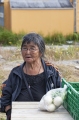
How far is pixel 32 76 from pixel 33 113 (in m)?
0.63

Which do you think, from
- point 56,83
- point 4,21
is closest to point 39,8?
point 4,21

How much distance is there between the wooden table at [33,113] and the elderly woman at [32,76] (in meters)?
0.32

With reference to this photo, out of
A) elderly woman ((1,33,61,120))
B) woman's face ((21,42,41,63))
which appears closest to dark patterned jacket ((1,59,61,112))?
elderly woman ((1,33,61,120))

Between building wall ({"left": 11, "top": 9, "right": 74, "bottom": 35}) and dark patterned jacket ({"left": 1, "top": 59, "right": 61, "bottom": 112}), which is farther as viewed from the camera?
building wall ({"left": 11, "top": 9, "right": 74, "bottom": 35})

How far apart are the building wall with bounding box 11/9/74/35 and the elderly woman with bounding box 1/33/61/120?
14500 mm

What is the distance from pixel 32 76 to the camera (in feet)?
12.2

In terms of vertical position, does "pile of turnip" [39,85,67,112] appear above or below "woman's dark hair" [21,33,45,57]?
below

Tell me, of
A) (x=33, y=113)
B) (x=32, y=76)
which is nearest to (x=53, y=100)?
(x=33, y=113)

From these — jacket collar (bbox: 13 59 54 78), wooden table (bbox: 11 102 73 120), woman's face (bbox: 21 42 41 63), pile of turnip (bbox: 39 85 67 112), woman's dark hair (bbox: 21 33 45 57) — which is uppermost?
woman's dark hair (bbox: 21 33 45 57)

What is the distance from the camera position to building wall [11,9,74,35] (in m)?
18.3

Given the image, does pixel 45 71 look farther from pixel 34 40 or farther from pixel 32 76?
pixel 34 40

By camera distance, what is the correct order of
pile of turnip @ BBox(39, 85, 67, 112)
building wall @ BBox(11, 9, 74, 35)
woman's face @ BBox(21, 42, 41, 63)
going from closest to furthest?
pile of turnip @ BBox(39, 85, 67, 112) < woman's face @ BBox(21, 42, 41, 63) < building wall @ BBox(11, 9, 74, 35)

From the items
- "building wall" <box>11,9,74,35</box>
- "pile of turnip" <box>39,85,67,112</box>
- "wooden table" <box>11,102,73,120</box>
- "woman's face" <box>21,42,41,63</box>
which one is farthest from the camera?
"building wall" <box>11,9,74,35</box>

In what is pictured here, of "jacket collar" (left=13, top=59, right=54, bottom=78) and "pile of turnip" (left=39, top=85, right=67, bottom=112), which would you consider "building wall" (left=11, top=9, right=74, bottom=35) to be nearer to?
"jacket collar" (left=13, top=59, right=54, bottom=78)
